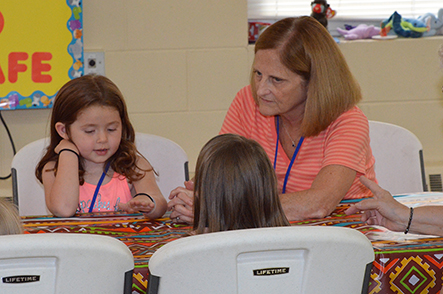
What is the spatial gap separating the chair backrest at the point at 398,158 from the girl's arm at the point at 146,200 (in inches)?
36.4

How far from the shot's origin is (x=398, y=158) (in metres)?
2.02

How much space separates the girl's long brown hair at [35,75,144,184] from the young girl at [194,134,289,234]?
0.68 meters

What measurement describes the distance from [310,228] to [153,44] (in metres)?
2.08

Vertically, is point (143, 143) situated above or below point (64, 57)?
below

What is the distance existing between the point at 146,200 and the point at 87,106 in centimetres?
49

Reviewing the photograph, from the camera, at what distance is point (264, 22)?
2.96 meters

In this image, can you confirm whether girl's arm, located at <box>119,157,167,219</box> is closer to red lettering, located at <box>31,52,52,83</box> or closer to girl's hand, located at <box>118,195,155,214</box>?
girl's hand, located at <box>118,195,155,214</box>

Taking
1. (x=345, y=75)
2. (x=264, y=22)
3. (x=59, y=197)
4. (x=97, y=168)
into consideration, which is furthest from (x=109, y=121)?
(x=264, y=22)

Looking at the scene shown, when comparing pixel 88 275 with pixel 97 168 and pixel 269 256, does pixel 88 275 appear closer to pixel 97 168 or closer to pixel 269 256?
pixel 269 256

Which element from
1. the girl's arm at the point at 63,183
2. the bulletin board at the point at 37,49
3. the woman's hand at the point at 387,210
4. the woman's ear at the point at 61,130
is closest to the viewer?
the woman's hand at the point at 387,210

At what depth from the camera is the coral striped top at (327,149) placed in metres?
1.56

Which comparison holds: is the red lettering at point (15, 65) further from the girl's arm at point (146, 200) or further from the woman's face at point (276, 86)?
the woman's face at point (276, 86)

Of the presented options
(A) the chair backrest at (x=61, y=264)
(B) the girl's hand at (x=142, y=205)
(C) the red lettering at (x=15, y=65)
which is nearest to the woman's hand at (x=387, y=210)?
(B) the girl's hand at (x=142, y=205)

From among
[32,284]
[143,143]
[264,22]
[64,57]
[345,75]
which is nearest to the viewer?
[32,284]
